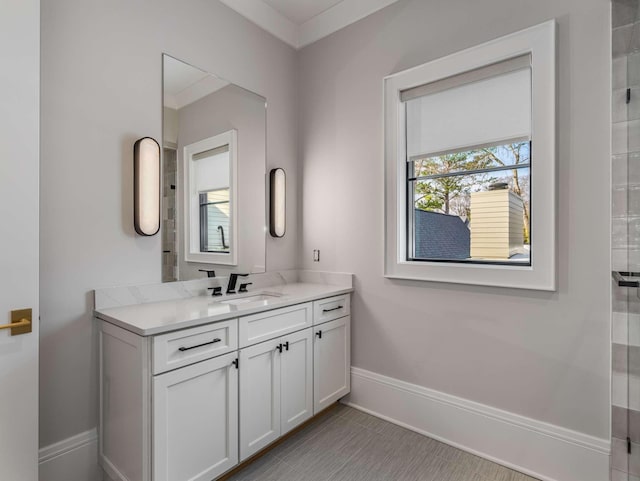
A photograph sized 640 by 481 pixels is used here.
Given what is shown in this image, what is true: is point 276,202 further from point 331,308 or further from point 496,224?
point 496,224

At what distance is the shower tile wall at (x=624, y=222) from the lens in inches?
62.0

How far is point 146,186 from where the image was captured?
2004 mm

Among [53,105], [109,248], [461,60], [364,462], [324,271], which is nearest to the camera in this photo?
[53,105]

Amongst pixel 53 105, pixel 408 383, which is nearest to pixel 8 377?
pixel 53 105

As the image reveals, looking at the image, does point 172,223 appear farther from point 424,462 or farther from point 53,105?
point 424,462

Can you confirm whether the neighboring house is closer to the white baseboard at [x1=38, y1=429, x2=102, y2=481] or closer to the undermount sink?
the undermount sink

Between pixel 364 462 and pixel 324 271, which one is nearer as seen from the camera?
pixel 364 462

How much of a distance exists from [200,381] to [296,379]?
0.71 m

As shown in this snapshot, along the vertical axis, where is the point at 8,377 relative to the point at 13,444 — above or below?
above

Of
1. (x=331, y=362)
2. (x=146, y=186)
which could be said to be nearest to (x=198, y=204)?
→ (x=146, y=186)

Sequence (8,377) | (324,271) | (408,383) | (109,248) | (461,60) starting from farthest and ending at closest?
(324,271) < (408,383) < (461,60) < (109,248) < (8,377)

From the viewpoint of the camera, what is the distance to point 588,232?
178cm

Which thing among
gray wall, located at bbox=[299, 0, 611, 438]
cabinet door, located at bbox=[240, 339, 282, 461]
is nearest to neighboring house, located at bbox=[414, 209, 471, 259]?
gray wall, located at bbox=[299, 0, 611, 438]

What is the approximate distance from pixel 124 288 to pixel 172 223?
0.47 m
